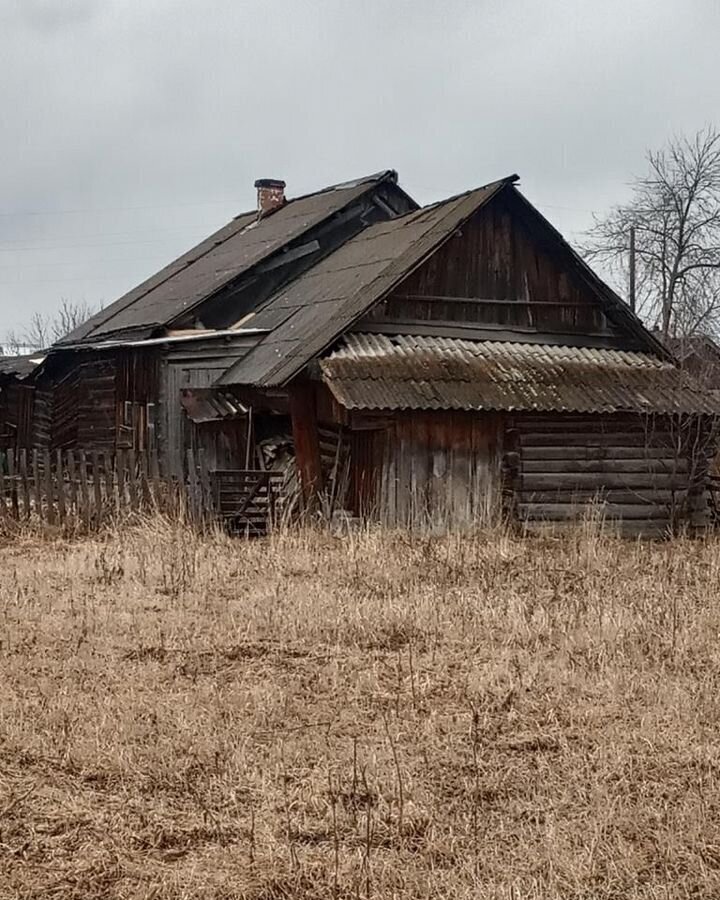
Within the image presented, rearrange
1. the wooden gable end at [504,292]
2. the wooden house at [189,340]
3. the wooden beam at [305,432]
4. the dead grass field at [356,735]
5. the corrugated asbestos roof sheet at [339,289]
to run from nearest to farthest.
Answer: the dead grass field at [356,735] < the wooden beam at [305,432] < the corrugated asbestos roof sheet at [339,289] < the wooden gable end at [504,292] < the wooden house at [189,340]

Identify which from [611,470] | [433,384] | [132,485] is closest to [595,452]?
[611,470]

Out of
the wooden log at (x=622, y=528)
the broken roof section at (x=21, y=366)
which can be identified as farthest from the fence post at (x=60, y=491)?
the broken roof section at (x=21, y=366)

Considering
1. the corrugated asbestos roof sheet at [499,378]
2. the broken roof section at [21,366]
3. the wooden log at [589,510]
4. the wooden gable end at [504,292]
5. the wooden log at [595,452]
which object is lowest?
the wooden log at [589,510]

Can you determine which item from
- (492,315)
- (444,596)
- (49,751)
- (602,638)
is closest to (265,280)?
(492,315)

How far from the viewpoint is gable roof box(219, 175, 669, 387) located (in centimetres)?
1423

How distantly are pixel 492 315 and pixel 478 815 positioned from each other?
12.1 meters

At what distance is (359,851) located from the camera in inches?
158

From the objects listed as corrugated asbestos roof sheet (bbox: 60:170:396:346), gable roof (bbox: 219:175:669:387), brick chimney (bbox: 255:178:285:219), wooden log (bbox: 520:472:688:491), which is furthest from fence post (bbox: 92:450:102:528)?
brick chimney (bbox: 255:178:285:219)

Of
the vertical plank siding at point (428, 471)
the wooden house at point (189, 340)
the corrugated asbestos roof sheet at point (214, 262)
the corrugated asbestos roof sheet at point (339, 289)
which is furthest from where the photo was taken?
the corrugated asbestos roof sheet at point (214, 262)

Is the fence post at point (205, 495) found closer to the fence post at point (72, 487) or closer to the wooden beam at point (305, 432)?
the fence post at point (72, 487)

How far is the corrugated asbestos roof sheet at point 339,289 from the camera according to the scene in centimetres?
1417

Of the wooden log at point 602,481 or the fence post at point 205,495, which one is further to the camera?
the wooden log at point 602,481

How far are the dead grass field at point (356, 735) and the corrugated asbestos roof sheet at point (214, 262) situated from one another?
9.58m

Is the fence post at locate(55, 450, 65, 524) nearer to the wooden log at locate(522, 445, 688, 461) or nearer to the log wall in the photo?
the log wall
